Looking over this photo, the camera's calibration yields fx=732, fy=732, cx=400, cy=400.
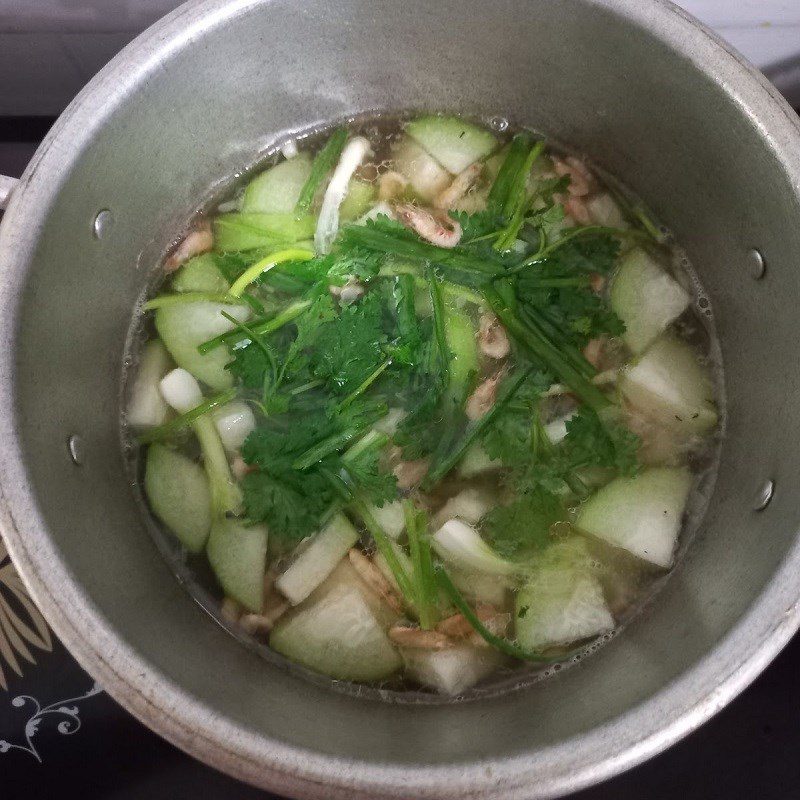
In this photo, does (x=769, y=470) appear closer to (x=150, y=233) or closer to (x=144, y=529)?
(x=144, y=529)

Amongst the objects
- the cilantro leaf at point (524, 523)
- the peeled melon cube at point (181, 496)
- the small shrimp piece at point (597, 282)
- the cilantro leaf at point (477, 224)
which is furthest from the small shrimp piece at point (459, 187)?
the peeled melon cube at point (181, 496)

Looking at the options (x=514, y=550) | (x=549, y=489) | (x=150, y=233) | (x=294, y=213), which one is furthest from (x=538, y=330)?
(x=150, y=233)

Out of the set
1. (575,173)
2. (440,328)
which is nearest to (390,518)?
(440,328)

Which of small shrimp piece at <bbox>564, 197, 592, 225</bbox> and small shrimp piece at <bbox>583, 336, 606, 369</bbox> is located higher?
small shrimp piece at <bbox>564, 197, 592, 225</bbox>

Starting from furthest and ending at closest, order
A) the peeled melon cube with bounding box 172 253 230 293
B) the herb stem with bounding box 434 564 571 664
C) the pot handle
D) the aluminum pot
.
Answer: the peeled melon cube with bounding box 172 253 230 293 → the herb stem with bounding box 434 564 571 664 → the pot handle → the aluminum pot

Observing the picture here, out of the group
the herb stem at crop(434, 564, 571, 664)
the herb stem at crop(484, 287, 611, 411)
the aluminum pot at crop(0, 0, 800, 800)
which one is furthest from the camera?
the herb stem at crop(484, 287, 611, 411)

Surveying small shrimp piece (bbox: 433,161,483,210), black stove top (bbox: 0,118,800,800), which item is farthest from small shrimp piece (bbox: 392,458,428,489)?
black stove top (bbox: 0,118,800,800)

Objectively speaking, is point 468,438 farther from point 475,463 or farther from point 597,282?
point 597,282

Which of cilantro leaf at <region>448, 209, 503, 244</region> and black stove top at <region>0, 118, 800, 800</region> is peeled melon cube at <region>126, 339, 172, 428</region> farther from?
cilantro leaf at <region>448, 209, 503, 244</region>
